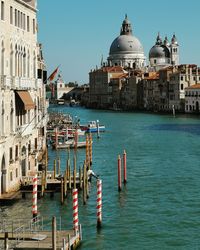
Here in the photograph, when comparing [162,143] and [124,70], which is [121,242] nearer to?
[162,143]

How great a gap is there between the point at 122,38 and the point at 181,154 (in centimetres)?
6922

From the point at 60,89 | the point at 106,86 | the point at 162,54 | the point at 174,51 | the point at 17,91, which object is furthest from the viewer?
the point at 60,89

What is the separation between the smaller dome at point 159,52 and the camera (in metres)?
87.3

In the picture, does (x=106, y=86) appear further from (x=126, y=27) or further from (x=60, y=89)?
(x=60, y=89)

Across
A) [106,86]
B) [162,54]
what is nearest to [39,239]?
[106,86]

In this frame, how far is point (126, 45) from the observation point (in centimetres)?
8800

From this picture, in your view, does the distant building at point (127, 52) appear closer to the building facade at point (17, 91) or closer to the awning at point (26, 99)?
the building facade at point (17, 91)

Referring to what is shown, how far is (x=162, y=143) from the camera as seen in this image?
25.1 meters

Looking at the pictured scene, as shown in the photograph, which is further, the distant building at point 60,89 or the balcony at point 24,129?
the distant building at point 60,89

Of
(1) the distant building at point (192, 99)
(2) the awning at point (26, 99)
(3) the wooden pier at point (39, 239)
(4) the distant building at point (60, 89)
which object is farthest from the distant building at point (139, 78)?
(3) the wooden pier at point (39, 239)

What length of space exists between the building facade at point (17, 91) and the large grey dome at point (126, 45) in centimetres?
7541

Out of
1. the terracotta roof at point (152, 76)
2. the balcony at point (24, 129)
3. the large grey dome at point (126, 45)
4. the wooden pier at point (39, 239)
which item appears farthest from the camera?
the large grey dome at point (126, 45)

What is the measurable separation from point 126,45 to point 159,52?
4.83 meters

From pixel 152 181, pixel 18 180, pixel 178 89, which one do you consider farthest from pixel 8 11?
pixel 178 89
